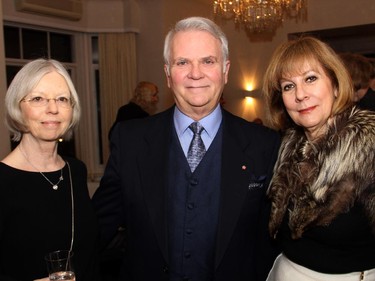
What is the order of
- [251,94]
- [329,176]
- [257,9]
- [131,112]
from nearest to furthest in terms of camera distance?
[329,176] < [131,112] < [257,9] < [251,94]

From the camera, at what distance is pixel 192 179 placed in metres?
1.82

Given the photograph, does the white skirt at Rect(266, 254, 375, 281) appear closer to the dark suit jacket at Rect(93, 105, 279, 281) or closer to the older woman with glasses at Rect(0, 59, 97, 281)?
the dark suit jacket at Rect(93, 105, 279, 281)

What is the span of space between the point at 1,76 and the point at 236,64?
16.8 feet

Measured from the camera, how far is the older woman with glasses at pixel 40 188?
1721 mm

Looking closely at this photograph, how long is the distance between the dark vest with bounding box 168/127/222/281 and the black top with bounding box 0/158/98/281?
15.7 inches

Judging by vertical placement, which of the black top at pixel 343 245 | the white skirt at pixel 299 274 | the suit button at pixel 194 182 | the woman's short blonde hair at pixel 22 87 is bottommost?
the white skirt at pixel 299 274

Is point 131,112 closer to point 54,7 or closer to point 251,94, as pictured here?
point 54,7

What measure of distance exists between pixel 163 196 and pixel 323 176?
2.21ft

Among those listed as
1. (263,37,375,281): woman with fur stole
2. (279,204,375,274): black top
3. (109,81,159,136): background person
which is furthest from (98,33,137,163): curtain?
(279,204,375,274): black top

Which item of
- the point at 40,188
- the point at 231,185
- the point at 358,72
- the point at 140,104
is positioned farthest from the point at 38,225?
the point at 140,104

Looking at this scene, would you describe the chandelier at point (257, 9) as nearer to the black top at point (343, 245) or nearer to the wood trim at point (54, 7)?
the wood trim at point (54, 7)

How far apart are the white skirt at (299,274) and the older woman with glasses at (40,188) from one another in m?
0.85

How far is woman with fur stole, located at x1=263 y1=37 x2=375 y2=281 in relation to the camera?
1.74 metres

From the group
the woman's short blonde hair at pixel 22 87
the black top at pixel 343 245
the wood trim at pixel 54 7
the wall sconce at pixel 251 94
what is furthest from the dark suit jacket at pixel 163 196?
the wall sconce at pixel 251 94
